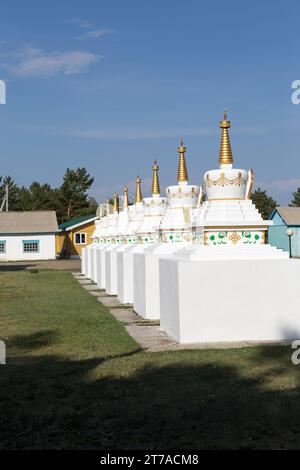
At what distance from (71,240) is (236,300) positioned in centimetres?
5019

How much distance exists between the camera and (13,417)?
621cm

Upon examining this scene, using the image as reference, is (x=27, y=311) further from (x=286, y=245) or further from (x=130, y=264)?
(x=286, y=245)

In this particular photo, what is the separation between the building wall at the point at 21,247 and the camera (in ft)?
184

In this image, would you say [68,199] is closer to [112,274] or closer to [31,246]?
[31,246]

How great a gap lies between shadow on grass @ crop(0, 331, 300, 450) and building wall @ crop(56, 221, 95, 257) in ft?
166

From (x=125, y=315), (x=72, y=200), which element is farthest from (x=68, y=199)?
(x=125, y=315)

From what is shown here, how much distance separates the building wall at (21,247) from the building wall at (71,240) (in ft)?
9.89

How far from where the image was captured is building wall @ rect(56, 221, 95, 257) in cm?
5938

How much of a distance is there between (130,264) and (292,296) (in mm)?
7507

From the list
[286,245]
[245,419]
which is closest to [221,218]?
Answer: [245,419]

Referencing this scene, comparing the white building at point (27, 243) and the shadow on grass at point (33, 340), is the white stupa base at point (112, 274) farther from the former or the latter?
the white building at point (27, 243)

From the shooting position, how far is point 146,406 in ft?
21.3

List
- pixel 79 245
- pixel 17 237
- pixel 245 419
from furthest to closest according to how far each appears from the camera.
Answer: pixel 79 245, pixel 17 237, pixel 245 419

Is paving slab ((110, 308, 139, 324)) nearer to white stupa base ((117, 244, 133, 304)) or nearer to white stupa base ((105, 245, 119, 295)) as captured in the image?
white stupa base ((117, 244, 133, 304))
